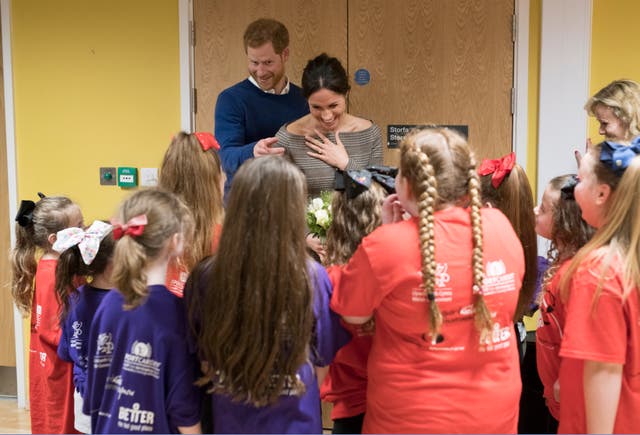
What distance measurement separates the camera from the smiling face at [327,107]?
8.50 ft

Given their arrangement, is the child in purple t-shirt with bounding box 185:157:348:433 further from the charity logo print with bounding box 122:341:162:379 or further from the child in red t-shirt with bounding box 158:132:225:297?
the child in red t-shirt with bounding box 158:132:225:297

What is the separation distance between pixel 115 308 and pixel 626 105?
2297 mm

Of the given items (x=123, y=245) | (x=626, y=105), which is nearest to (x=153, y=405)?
(x=123, y=245)

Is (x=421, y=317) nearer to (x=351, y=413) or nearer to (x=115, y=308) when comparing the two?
(x=351, y=413)

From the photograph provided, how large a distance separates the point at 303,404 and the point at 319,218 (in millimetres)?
713

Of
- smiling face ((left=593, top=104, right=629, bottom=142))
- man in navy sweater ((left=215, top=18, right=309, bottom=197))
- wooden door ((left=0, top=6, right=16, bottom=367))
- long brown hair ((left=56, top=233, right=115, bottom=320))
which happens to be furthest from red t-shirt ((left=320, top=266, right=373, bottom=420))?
wooden door ((left=0, top=6, right=16, bottom=367))

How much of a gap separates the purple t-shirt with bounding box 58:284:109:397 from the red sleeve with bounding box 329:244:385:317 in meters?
0.98

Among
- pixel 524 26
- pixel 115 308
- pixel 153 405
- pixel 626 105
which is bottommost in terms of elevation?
pixel 153 405

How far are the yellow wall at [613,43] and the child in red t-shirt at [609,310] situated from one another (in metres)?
1.94

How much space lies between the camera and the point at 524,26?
3.42 meters

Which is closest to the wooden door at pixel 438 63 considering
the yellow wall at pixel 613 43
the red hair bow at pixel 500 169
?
the yellow wall at pixel 613 43

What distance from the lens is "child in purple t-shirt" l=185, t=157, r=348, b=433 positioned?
4.98 ft

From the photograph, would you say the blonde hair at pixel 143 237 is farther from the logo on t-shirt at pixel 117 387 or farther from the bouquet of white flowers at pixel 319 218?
the bouquet of white flowers at pixel 319 218

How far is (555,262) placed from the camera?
85.0 inches
